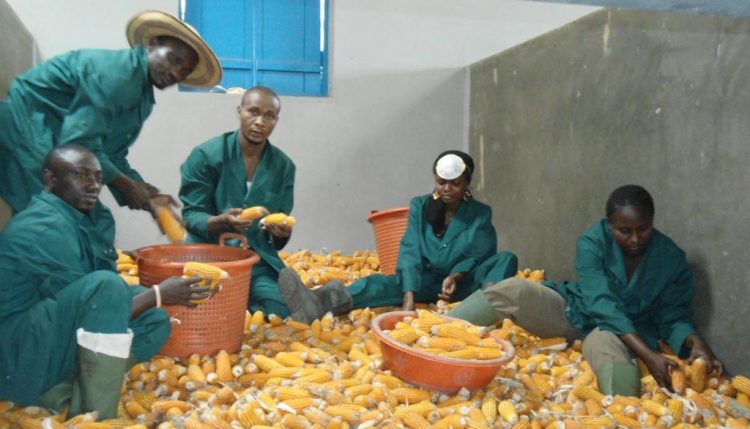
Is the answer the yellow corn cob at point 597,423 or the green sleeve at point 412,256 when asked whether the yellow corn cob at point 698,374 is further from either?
the green sleeve at point 412,256

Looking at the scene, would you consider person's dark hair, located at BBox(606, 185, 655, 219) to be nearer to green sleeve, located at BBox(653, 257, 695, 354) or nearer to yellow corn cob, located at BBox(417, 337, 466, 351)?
green sleeve, located at BBox(653, 257, 695, 354)

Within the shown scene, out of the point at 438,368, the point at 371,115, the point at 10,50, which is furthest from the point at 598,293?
the point at 10,50

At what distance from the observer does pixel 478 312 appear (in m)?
3.69

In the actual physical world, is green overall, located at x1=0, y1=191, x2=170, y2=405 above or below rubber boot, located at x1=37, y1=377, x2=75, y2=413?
above

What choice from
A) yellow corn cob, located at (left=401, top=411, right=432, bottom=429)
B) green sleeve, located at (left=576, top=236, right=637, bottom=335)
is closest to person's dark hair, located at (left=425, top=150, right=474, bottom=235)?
green sleeve, located at (left=576, top=236, right=637, bottom=335)

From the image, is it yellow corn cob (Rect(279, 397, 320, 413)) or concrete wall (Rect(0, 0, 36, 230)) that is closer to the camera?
yellow corn cob (Rect(279, 397, 320, 413))

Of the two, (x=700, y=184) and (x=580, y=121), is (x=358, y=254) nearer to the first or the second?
(x=580, y=121)

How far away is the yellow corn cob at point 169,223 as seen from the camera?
3537 mm

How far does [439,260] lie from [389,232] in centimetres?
104

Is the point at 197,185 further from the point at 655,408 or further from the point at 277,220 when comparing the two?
the point at 655,408

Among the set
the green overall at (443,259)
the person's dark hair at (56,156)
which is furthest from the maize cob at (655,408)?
the person's dark hair at (56,156)

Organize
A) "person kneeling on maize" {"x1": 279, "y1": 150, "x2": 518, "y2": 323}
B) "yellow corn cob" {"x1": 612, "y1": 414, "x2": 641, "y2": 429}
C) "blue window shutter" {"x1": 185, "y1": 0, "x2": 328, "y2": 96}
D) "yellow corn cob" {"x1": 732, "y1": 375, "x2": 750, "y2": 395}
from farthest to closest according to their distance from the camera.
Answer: "blue window shutter" {"x1": 185, "y1": 0, "x2": 328, "y2": 96}
"person kneeling on maize" {"x1": 279, "y1": 150, "x2": 518, "y2": 323}
"yellow corn cob" {"x1": 732, "y1": 375, "x2": 750, "y2": 395}
"yellow corn cob" {"x1": 612, "y1": 414, "x2": 641, "y2": 429}

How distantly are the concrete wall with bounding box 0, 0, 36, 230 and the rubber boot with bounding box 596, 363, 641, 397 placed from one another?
3.72 m

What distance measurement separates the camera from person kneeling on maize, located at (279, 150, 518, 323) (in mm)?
4168
